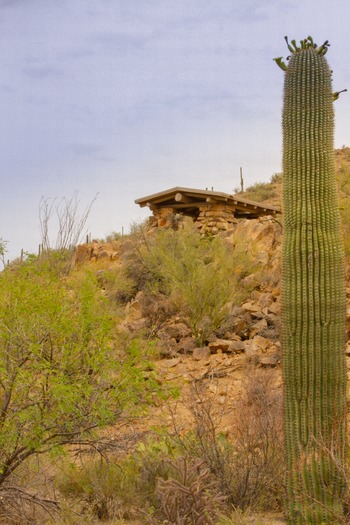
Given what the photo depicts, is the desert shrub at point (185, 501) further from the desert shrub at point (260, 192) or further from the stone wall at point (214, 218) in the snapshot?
the desert shrub at point (260, 192)

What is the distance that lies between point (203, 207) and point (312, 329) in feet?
48.6

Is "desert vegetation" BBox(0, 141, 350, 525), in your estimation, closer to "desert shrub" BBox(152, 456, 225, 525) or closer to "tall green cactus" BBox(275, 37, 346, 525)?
"desert shrub" BBox(152, 456, 225, 525)

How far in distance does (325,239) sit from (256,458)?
235 centimetres

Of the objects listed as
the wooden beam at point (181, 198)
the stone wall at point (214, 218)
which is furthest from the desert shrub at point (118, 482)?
the wooden beam at point (181, 198)

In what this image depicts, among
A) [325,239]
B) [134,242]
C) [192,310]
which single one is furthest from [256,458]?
[134,242]

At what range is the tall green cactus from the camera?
650cm

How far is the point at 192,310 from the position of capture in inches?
537

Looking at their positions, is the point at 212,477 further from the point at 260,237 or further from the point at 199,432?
the point at 260,237

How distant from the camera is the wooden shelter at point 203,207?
20766 mm

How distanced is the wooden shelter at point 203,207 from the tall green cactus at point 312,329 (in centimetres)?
1353

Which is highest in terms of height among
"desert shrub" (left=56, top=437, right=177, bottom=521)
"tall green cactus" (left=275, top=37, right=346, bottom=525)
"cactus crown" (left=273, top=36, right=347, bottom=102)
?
"cactus crown" (left=273, top=36, right=347, bottom=102)

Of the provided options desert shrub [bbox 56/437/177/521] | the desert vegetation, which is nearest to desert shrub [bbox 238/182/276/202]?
the desert vegetation

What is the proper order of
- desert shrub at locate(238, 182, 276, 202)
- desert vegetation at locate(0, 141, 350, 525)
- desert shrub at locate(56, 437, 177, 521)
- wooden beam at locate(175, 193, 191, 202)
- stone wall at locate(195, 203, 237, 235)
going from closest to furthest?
desert vegetation at locate(0, 141, 350, 525), desert shrub at locate(56, 437, 177, 521), stone wall at locate(195, 203, 237, 235), wooden beam at locate(175, 193, 191, 202), desert shrub at locate(238, 182, 276, 202)

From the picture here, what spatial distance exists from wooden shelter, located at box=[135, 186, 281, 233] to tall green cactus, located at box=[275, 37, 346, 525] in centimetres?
1353
